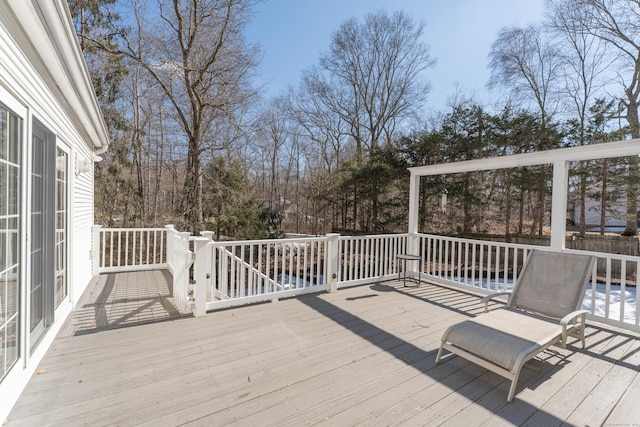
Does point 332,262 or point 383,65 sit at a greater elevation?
point 383,65

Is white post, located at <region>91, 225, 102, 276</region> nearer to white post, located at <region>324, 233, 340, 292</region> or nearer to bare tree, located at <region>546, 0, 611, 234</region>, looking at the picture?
white post, located at <region>324, 233, 340, 292</region>

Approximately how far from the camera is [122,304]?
13.5ft

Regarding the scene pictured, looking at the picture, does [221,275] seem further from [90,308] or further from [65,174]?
[65,174]

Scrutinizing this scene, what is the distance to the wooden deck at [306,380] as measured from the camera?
199 cm

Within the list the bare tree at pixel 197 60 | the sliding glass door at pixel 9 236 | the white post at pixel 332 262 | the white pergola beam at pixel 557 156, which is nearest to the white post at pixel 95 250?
the bare tree at pixel 197 60

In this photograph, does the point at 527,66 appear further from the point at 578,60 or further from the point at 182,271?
the point at 182,271

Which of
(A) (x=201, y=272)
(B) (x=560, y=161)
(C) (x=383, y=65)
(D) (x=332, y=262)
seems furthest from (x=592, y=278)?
(C) (x=383, y=65)

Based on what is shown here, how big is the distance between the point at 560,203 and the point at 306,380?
12.8 feet

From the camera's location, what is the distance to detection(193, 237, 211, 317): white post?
3.61m

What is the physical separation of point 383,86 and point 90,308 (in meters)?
13.1

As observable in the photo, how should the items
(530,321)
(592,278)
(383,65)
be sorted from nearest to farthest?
(530,321), (592,278), (383,65)

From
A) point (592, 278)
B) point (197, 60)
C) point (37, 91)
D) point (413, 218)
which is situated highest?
point (197, 60)

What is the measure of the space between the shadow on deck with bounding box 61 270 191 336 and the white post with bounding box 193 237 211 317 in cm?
20

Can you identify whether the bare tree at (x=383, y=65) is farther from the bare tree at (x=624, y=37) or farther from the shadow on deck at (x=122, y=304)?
the shadow on deck at (x=122, y=304)
